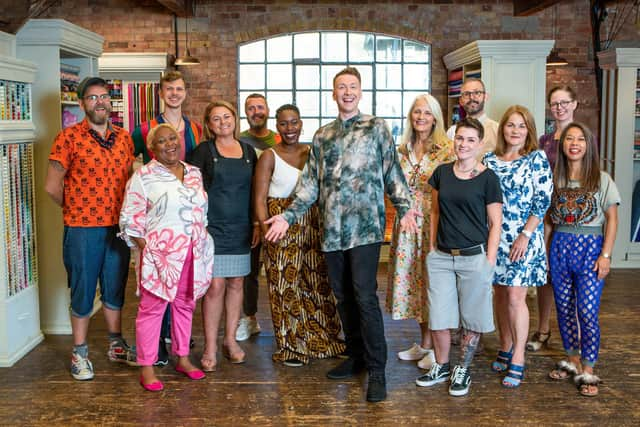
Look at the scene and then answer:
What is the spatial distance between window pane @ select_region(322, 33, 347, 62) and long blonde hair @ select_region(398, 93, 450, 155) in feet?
18.8

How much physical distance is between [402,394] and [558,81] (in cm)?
651

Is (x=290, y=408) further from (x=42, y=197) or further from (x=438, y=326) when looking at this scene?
(x=42, y=197)

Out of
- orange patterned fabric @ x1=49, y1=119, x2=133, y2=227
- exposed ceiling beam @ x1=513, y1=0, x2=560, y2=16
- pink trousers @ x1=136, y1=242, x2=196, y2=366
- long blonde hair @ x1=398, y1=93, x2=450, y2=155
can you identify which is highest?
exposed ceiling beam @ x1=513, y1=0, x2=560, y2=16

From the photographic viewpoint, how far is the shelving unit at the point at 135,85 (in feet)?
28.1

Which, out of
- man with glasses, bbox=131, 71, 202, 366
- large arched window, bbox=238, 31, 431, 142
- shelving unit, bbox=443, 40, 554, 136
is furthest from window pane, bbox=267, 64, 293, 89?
man with glasses, bbox=131, 71, 202, 366

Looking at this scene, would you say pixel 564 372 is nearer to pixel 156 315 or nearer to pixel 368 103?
pixel 156 315

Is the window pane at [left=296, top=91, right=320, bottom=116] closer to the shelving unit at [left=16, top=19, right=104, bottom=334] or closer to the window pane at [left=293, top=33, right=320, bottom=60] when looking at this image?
the window pane at [left=293, top=33, right=320, bottom=60]

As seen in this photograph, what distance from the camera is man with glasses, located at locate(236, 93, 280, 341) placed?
472 cm

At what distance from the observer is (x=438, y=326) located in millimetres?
3754

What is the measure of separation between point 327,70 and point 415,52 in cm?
115

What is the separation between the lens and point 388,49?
9.56 meters

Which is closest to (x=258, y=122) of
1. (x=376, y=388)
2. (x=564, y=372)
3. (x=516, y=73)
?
(x=376, y=388)

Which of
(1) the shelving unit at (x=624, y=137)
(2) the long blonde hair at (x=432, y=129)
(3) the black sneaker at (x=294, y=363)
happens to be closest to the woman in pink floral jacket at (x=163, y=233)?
(3) the black sneaker at (x=294, y=363)

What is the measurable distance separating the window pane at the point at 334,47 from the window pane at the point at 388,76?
19.7 inches
